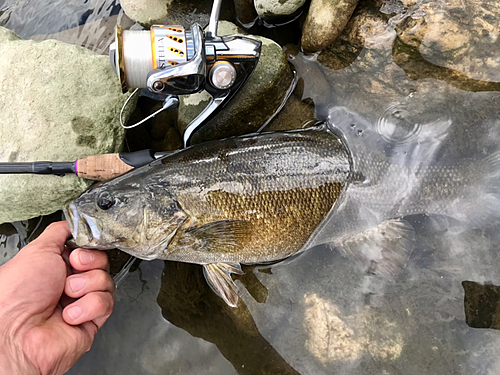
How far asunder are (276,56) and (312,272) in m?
1.94

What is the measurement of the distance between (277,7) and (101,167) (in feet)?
7.08

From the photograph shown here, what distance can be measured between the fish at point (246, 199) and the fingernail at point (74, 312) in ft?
1.42

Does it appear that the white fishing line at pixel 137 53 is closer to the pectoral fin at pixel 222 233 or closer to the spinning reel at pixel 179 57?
the spinning reel at pixel 179 57

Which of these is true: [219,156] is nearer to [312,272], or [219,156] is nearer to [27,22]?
[312,272]

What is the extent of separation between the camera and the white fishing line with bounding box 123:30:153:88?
2.42m

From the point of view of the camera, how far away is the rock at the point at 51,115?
2.99m

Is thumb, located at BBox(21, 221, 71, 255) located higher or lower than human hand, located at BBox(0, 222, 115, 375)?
higher

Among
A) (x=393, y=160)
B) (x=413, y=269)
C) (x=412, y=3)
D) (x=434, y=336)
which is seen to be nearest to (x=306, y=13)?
(x=412, y=3)

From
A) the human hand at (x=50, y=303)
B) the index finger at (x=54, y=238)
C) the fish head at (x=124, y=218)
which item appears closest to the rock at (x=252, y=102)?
the fish head at (x=124, y=218)

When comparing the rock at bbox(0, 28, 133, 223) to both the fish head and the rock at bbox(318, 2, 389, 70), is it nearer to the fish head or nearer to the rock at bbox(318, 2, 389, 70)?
the fish head

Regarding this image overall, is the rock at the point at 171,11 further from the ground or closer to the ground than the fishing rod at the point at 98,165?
further from the ground

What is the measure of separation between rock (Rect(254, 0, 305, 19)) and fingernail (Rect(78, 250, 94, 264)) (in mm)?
2659

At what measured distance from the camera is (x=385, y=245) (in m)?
2.89

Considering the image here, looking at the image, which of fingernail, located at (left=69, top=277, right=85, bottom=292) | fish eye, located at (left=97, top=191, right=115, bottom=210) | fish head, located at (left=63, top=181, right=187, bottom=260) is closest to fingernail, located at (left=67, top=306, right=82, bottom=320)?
fingernail, located at (left=69, top=277, right=85, bottom=292)
